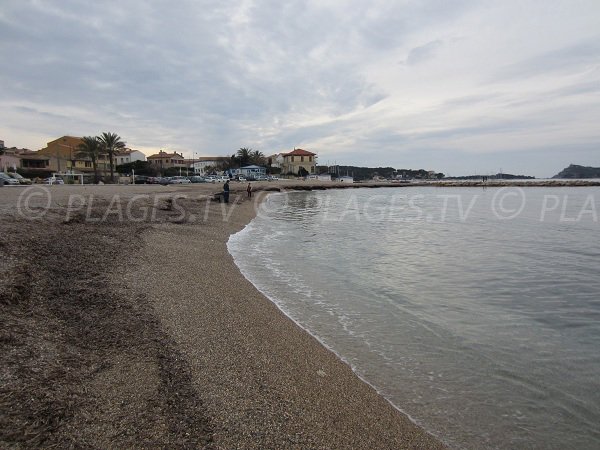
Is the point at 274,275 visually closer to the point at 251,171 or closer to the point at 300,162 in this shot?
the point at 251,171

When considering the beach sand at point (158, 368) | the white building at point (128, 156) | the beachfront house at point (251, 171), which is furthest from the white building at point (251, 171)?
the beach sand at point (158, 368)

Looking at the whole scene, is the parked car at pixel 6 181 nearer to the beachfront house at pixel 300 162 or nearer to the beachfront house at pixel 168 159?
the beachfront house at pixel 168 159

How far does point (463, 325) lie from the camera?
7.54m

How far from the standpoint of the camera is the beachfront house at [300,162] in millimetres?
133750

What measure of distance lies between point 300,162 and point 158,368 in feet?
435

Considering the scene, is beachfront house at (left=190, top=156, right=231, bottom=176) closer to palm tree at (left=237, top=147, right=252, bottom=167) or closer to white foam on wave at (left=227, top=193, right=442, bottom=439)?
palm tree at (left=237, top=147, right=252, bottom=167)

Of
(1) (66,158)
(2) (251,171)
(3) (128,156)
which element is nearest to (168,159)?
(3) (128,156)

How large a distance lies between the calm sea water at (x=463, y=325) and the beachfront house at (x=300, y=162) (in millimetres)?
118609

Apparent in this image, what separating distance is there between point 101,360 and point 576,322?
853 centimetres

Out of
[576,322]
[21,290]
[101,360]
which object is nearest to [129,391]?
[101,360]

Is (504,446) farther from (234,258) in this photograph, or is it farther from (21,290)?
(234,258)

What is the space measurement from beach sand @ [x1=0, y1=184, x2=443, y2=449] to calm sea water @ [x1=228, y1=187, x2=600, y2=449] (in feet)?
2.24

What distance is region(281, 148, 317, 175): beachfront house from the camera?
134 m

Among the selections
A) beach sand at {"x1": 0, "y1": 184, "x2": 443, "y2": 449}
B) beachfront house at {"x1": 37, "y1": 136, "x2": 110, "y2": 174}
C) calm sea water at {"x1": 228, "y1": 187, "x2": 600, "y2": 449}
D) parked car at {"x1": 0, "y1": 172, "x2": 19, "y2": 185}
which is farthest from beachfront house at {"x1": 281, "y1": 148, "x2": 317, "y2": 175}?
beach sand at {"x1": 0, "y1": 184, "x2": 443, "y2": 449}
